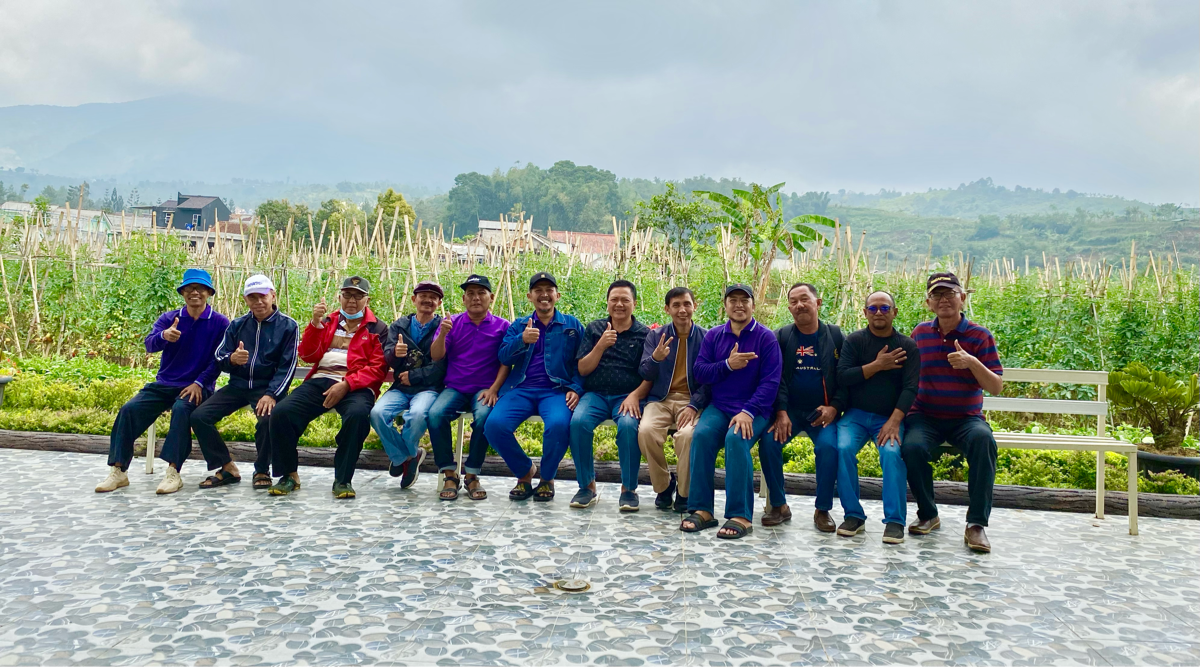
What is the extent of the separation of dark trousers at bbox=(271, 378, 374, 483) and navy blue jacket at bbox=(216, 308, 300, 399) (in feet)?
0.79

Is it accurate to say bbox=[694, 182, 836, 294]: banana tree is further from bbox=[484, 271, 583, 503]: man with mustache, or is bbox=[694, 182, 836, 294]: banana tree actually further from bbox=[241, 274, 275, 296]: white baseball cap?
bbox=[241, 274, 275, 296]: white baseball cap

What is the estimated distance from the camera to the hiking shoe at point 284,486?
4934 millimetres

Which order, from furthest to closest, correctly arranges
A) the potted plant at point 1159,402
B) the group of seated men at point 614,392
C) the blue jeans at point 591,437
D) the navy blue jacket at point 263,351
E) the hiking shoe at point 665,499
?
the potted plant at point 1159,402 → the navy blue jacket at point 263,351 → the hiking shoe at point 665,499 → the blue jeans at point 591,437 → the group of seated men at point 614,392

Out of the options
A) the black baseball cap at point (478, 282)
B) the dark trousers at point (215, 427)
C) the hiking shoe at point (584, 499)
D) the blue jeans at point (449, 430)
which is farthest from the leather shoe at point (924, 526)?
the dark trousers at point (215, 427)

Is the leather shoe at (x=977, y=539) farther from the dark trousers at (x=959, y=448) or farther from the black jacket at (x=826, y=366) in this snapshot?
the black jacket at (x=826, y=366)

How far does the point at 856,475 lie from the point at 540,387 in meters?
2.02

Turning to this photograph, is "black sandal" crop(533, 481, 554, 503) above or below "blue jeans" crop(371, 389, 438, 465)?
below

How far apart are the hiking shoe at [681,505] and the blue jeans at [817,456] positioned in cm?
49

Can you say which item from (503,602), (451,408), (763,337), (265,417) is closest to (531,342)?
(451,408)

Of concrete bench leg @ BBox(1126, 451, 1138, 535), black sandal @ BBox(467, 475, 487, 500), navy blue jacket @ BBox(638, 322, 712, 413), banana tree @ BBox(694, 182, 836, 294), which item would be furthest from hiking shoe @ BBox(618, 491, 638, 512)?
banana tree @ BBox(694, 182, 836, 294)

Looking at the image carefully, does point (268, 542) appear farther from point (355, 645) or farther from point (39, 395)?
point (39, 395)

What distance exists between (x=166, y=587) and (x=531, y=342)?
2435 millimetres

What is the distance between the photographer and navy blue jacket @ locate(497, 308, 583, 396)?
5148 millimetres

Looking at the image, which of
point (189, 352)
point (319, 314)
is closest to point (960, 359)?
point (319, 314)
